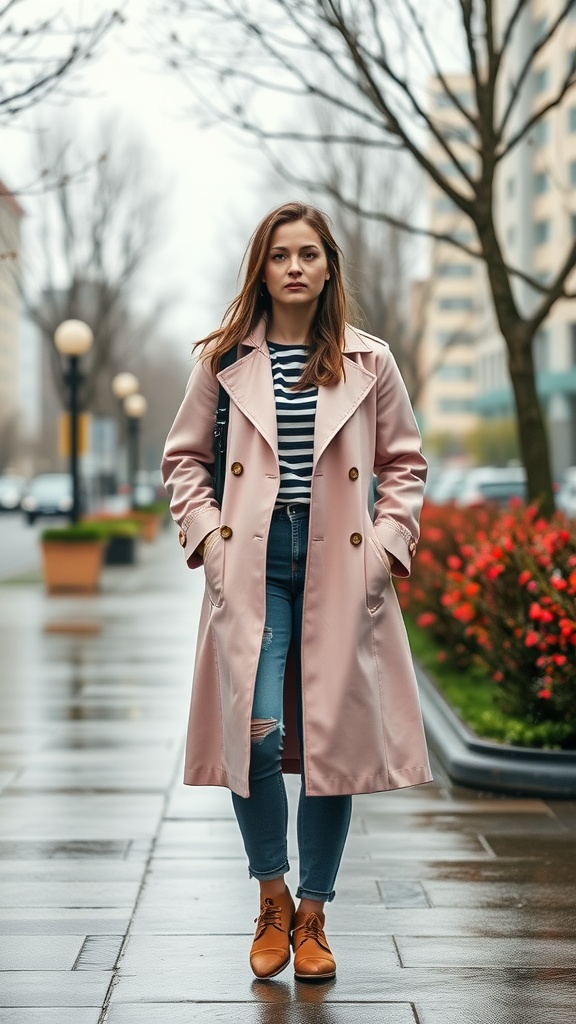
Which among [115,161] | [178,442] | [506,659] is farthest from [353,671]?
[115,161]

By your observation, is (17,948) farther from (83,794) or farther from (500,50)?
(500,50)

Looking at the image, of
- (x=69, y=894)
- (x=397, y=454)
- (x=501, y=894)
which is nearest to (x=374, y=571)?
(x=397, y=454)

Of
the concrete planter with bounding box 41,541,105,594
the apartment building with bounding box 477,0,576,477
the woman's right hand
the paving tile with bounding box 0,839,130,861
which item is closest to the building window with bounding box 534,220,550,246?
the apartment building with bounding box 477,0,576,477

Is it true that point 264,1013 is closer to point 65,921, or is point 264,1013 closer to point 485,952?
point 485,952

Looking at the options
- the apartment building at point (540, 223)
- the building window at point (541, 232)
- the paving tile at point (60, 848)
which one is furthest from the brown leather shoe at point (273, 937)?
the building window at point (541, 232)

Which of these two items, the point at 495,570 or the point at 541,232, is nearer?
the point at 495,570

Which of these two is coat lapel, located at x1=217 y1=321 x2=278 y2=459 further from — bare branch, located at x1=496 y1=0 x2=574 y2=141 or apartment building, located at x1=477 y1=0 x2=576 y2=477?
apartment building, located at x1=477 y1=0 x2=576 y2=477

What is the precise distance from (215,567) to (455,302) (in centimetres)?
10498

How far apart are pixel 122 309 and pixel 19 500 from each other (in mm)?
32021

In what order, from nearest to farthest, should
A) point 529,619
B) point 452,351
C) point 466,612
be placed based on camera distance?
point 529,619 → point 466,612 → point 452,351

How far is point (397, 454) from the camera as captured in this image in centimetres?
445

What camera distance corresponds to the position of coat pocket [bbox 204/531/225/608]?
13.8ft

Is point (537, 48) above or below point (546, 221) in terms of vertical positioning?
below

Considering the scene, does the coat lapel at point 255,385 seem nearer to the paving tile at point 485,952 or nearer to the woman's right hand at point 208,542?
the woman's right hand at point 208,542
